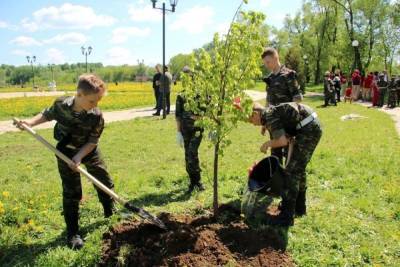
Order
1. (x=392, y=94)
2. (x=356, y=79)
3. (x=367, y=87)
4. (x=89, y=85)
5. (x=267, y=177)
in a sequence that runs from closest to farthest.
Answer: (x=89, y=85), (x=267, y=177), (x=392, y=94), (x=367, y=87), (x=356, y=79)

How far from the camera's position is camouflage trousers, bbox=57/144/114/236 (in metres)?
4.84

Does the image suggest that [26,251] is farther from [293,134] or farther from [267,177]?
[293,134]

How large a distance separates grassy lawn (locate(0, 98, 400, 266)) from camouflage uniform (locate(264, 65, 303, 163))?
130cm

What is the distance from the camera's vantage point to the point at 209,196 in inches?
255

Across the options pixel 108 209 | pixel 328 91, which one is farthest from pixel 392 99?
pixel 108 209

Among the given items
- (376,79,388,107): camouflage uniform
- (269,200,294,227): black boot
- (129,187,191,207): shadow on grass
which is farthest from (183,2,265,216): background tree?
(376,79,388,107): camouflage uniform

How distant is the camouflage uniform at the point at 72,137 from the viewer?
15.3ft

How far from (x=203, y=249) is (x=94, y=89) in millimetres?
2023

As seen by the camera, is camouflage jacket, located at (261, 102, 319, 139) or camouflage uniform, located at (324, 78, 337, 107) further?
camouflage uniform, located at (324, 78, 337, 107)

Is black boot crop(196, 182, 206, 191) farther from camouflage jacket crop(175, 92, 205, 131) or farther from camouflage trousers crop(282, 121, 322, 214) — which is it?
camouflage trousers crop(282, 121, 322, 214)

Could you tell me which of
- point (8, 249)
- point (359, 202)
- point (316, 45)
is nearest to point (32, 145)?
point (8, 249)

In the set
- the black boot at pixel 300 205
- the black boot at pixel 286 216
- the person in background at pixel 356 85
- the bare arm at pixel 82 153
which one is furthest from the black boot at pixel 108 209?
the person in background at pixel 356 85

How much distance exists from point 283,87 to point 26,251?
4.27m

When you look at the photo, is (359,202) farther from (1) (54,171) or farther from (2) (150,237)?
(1) (54,171)
